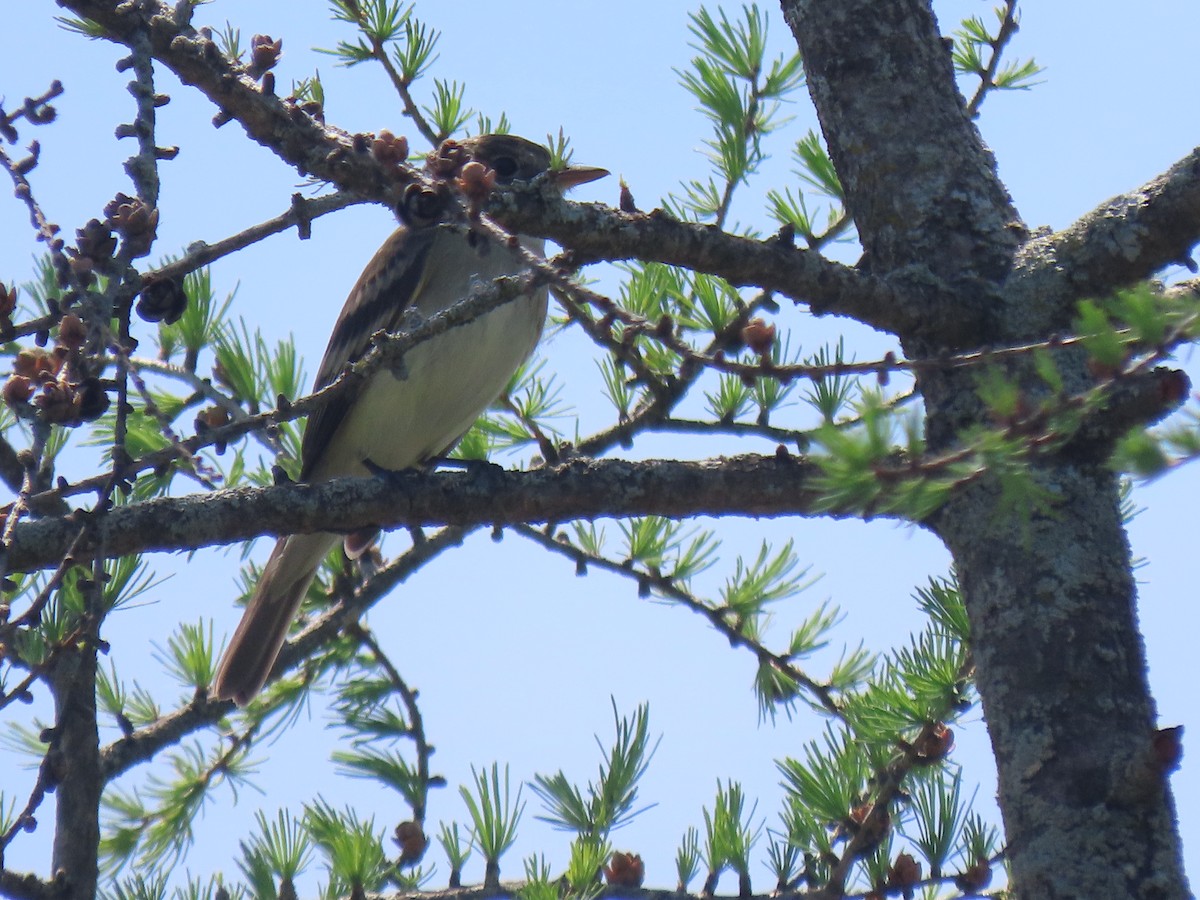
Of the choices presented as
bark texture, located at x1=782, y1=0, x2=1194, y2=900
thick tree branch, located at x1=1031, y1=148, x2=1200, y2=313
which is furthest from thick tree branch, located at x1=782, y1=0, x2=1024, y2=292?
thick tree branch, located at x1=1031, y1=148, x2=1200, y2=313

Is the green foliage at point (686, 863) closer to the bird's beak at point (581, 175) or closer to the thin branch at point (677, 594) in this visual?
the thin branch at point (677, 594)

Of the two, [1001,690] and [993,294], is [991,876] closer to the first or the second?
[1001,690]

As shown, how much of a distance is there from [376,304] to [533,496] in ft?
7.65

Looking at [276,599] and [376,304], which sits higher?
[376,304]

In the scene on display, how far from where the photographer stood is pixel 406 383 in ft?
16.0

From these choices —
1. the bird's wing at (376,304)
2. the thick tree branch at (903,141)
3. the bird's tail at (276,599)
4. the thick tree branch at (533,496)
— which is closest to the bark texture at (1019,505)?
the thick tree branch at (903,141)

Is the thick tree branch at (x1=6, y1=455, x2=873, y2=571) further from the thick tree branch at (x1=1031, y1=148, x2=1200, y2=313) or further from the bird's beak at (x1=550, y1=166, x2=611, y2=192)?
the bird's beak at (x1=550, y1=166, x2=611, y2=192)

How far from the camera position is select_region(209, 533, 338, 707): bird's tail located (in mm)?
4418

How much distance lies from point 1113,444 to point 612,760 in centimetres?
137

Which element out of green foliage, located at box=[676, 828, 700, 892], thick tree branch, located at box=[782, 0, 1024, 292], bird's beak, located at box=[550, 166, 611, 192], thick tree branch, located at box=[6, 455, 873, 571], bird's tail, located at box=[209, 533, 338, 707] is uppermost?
bird's beak, located at box=[550, 166, 611, 192]

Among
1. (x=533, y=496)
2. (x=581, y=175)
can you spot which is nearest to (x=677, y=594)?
(x=533, y=496)

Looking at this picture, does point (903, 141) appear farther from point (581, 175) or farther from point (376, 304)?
point (376, 304)

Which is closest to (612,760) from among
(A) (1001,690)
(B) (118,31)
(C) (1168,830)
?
(A) (1001,690)

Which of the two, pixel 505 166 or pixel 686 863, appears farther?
pixel 505 166
